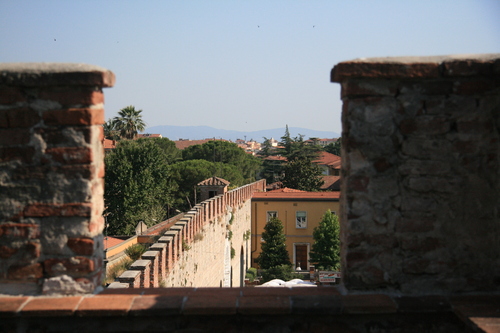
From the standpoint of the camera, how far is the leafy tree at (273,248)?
26.4 m

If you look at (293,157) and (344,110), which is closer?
(344,110)

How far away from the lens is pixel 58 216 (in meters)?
2.66

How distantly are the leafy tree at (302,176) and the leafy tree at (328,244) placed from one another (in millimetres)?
17145

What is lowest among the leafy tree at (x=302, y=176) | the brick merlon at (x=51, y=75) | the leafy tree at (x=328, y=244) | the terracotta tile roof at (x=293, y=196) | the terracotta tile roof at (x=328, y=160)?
the leafy tree at (x=328, y=244)

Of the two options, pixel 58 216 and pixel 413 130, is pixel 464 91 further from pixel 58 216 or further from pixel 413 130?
pixel 58 216

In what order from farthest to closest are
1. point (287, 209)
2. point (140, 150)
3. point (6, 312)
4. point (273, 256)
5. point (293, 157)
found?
point (293, 157) < point (140, 150) < point (287, 209) < point (273, 256) < point (6, 312)

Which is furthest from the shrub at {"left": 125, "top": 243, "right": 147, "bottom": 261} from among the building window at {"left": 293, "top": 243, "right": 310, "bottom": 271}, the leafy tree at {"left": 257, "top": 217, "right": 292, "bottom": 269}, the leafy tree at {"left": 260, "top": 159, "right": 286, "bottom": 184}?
the leafy tree at {"left": 260, "top": 159, "right": 286, "bottom": 184}

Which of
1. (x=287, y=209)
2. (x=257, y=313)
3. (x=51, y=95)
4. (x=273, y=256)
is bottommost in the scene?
(x=273, y=256)

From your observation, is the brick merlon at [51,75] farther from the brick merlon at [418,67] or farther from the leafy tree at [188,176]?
the leafy tree at [188,176]

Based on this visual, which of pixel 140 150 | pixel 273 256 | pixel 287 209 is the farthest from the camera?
pixel 140 150

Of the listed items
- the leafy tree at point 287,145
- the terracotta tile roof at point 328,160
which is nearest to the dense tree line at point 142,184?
the leafy tree at point 287,145

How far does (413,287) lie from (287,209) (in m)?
27.3

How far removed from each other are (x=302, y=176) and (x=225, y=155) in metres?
10.3

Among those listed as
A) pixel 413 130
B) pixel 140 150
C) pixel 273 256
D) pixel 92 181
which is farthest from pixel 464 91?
pixel 140 150
